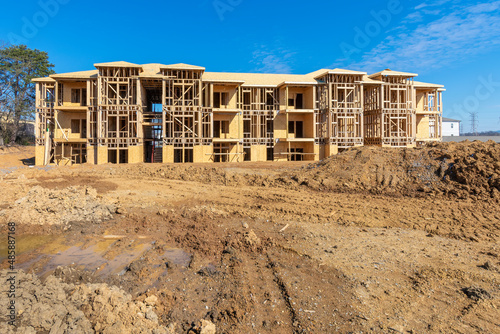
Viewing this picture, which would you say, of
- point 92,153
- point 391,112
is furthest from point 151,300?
point 391,112

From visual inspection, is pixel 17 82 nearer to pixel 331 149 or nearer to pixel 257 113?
pixel 257 113

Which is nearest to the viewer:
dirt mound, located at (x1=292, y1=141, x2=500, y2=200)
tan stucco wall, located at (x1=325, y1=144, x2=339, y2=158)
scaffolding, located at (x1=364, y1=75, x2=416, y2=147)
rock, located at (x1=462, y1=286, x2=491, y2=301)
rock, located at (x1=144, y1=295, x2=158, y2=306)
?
rock, located at (x1=144, y1=295, x2=158, y2=306)

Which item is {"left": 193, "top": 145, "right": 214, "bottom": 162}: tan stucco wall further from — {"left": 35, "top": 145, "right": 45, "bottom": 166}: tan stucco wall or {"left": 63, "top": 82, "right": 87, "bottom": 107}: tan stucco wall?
{"left": 35, "top": 145, "right": 45, "bottom": 166}: tan stucco wall

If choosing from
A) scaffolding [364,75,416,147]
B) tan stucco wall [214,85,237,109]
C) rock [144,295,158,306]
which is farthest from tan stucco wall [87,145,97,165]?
scaffolding [364,75,416,147]

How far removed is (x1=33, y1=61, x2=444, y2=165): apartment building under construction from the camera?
25406mm

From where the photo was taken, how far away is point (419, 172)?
12852 mm

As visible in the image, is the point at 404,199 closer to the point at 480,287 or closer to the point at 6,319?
the point at 480,287

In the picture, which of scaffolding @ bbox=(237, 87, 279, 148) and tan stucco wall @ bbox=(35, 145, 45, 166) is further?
scaffolding @ bbox=(237, 87, 279, 148)

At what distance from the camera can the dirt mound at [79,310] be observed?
148 inches

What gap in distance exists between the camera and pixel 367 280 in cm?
542

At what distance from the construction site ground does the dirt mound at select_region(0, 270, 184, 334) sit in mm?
21

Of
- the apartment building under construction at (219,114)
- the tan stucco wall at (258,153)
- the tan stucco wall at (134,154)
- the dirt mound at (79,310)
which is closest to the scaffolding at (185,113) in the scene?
the apartment building under construction at (219,114)

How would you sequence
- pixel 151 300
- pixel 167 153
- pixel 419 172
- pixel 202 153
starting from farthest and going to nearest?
pixel 202 153, pixel 167 153, pixel 419 172, pixel 151 300

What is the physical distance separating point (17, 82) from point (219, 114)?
2748 cm
